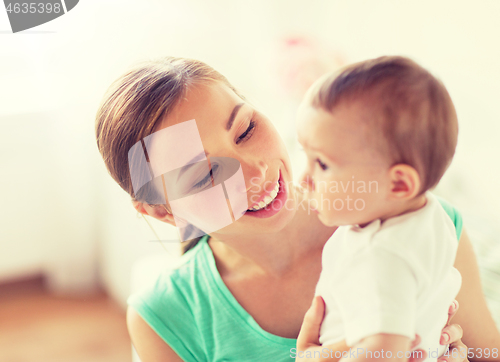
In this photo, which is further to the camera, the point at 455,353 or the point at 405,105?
the point at 455,353

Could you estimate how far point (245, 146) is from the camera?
1.16 ft

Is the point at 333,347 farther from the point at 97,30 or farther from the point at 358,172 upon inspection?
the point at 97,30

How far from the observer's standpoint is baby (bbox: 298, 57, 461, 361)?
0.25 metres

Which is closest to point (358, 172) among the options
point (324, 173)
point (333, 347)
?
point (324, 173)

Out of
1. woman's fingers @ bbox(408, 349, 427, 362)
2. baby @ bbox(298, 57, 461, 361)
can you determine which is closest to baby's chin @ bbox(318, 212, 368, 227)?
baby @ bbox(298, 57, 461, 361)

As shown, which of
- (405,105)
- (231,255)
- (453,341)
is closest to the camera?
(405,105)

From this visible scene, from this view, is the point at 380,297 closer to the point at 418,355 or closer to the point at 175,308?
the point at 418,355

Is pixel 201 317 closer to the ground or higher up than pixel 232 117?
closer to the ground

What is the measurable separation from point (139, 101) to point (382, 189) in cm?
21

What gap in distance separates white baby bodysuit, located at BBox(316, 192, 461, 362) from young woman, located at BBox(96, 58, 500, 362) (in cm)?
3

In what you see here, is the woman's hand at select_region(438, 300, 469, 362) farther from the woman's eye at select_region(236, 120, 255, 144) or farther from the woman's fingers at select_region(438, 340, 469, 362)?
the woman's eye at select_region(236, 120, 255, 144)

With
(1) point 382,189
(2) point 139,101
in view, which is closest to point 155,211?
(2) point 139,101

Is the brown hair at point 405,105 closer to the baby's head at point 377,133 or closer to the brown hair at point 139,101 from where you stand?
the baby's head at point 377,133

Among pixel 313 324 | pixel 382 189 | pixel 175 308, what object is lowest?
pixel 175 308
